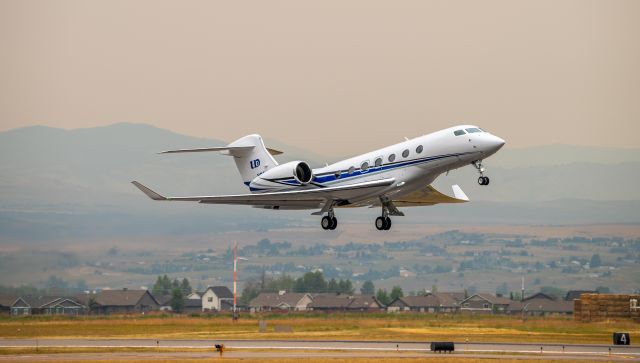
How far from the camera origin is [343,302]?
111188 mm

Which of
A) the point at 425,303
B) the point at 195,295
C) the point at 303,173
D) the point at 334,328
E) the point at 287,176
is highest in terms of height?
the point at 303,173

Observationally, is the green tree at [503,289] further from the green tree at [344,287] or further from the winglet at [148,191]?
the winglet at [148,191]

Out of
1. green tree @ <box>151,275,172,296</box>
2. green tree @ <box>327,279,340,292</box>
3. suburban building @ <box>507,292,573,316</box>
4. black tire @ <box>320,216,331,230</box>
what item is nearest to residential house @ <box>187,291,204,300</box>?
green tree @ <box>151,275,172,296</box>

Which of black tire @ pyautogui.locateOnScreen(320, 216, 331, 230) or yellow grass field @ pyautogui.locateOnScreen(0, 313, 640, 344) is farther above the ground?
black tire @ pyautogui.locateOnScreen(320, 216, 331, 230)

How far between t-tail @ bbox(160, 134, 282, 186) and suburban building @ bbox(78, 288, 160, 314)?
3432 centimetres

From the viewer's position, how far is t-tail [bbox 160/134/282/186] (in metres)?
55.7

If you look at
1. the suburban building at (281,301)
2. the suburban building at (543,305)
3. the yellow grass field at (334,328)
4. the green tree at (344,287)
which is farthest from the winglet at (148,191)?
the green tree at (344,287)

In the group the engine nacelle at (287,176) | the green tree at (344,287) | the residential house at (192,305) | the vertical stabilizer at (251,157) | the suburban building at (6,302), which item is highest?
the vertical stabilizer at (251,157)

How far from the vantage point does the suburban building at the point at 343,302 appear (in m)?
109

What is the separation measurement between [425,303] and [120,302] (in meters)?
32.4

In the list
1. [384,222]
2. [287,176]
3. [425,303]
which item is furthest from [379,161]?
[425,303]

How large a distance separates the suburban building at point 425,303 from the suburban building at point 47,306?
37.0 meters

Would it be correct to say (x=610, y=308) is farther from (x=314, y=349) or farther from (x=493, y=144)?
(x=493, y=144)

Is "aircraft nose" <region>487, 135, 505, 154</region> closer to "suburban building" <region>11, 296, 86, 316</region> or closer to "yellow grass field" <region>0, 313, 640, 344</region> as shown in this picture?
"yellow grass field" <region>0, 313, 640, 344</region>
